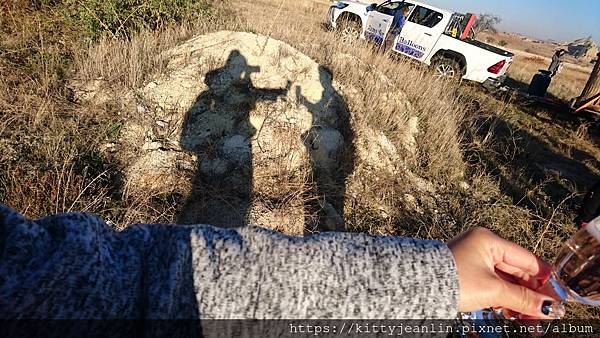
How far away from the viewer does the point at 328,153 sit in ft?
13.4

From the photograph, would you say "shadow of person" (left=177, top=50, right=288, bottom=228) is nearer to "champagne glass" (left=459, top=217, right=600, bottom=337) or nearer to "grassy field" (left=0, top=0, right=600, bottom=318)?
"grassy field" (left=0, top=0, right=600, bottom=318)

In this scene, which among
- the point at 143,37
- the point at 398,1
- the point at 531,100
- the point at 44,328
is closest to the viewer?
the point at 44,328

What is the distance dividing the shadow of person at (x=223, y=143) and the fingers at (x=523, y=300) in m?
2.40

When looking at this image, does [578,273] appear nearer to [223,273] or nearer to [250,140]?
[223,273]

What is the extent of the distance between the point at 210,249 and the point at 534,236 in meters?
3.91

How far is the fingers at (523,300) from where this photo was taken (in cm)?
81

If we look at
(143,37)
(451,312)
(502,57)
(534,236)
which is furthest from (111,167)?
(502,57)

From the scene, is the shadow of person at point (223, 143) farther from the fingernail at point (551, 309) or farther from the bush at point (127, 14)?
the fingernail at point (551, 309)

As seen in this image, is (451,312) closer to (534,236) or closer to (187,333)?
(187,333)

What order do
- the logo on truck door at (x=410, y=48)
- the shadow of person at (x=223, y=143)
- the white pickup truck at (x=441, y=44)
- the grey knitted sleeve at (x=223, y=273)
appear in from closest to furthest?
1. the grey knitted sleeve at (x=223, y=273)
2. the shadow of person at (x=223, y=143)
3. the white pickup truck at (x=441, y=44)
4. the logo on truck door at (x=410, y=48)

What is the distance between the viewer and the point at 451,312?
0.75 m

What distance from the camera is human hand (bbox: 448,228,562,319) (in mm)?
790

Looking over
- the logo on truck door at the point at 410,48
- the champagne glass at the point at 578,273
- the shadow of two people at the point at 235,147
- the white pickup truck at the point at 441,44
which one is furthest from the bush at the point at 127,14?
the logo on truck door at the point at 410,48

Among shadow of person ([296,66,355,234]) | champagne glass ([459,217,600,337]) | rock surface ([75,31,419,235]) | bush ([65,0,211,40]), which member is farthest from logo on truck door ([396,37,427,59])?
champagne glass ([459,217,600,337])
